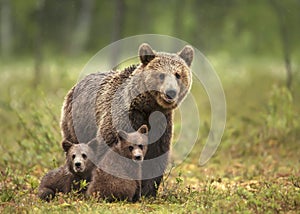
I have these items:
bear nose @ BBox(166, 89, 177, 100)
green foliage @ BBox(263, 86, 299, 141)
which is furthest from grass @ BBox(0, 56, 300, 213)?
bear nose @ BBox(166, 89, 177, 100)

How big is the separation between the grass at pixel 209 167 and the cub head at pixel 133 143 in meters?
0.60

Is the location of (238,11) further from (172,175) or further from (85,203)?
(85,203)

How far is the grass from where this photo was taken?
7.85m

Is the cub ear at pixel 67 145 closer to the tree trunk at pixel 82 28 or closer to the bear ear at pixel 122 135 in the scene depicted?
the bear ear at pixel 122 135

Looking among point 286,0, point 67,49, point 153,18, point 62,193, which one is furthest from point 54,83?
point 153,18

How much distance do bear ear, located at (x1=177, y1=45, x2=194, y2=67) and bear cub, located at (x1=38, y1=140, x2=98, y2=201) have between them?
1.75 m

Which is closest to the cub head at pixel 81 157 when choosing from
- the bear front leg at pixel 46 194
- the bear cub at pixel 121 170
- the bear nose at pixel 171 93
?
the bear cub at pixel 121 170

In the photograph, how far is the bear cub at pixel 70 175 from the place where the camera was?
8672 mm

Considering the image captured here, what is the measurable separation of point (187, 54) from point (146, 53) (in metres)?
0.61

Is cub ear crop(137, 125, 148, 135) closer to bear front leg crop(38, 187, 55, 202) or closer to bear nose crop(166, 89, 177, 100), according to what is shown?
bear nose crop(166, 89, 177, 100)

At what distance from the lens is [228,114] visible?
57.8ft

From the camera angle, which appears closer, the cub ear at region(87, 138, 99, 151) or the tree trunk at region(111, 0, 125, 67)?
the cub ear at region(87, 138, 99, 151)

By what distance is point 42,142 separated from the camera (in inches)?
449

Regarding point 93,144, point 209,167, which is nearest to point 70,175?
point 93,144
